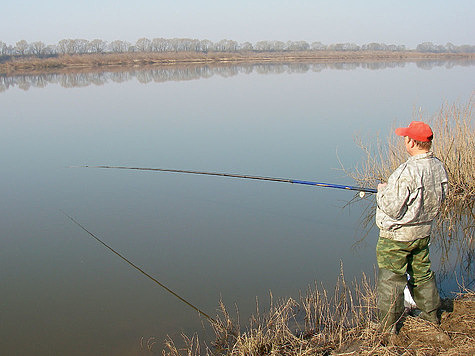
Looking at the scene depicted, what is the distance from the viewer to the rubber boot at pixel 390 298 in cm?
260

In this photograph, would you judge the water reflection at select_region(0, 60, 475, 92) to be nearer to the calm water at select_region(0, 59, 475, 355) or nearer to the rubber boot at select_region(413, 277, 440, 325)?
the calm water at select_region(0, 59, 475, 355)

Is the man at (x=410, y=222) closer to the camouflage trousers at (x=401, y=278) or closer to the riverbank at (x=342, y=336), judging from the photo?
the camouflage trousers at (x=401, y=278)

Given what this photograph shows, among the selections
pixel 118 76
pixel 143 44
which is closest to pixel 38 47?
pixel 143 44

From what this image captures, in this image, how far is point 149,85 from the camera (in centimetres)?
2353

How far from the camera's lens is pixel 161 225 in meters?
5.40

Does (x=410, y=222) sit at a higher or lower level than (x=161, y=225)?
higher

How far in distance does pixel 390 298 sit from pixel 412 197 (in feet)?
2.03

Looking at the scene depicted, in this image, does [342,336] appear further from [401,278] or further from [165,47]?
[165,47]

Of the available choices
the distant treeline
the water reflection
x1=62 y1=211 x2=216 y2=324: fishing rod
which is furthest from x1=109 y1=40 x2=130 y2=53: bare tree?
x1=62 y1=211 x2=216 y2=324: fishing rod

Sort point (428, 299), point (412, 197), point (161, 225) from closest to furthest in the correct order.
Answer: point (412, 197) < point (428, 299) < point (161, 225)

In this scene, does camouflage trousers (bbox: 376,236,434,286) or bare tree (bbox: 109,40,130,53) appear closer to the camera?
camouflage trousers (bbox: 376,236,434,286)

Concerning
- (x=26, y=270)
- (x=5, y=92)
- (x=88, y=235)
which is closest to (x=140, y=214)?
(x=88, y=235)

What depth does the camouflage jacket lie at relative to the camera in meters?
2.42

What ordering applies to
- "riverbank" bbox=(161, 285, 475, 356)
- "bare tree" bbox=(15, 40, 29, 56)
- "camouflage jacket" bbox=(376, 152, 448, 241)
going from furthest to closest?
1. "bare tree" bbox=(15, 40, 29, 56)
2. "riverbank" bbox=(161, 285, 475, 356)
3. "camouflage jacket" bbox=(376, 152, 448, 241)
